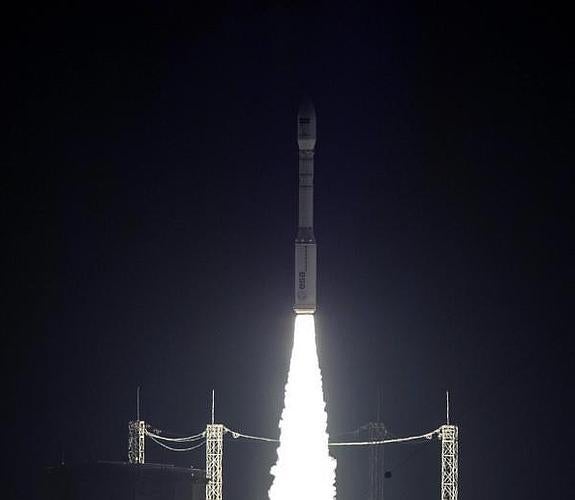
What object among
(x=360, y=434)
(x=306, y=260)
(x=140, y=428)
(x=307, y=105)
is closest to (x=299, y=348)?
(x=306, y=260)

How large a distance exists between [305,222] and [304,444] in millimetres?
11828

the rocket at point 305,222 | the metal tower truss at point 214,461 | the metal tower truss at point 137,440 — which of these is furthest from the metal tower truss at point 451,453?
the metal tower truss at point 137,440

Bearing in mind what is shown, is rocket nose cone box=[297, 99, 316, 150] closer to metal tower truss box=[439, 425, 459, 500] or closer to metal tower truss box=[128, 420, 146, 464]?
metal tower truss box=[439, 425, 459, 500]

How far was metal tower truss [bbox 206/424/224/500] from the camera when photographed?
135 meters

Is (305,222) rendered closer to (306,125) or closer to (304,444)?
(306,125)

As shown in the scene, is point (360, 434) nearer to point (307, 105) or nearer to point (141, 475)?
point (141, 475)

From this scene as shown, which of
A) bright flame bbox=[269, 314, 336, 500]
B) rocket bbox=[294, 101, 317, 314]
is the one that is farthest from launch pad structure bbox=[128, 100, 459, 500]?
bright flame bbox=[269, 314, 336, 500]

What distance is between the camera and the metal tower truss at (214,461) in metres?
135

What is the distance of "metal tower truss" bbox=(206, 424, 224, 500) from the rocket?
19.1 metres

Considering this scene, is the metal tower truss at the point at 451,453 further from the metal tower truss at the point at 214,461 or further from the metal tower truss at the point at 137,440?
the metal tower truss at the point at 137,440

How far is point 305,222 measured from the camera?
117 m

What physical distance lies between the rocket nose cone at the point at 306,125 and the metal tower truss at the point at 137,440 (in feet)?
93.1

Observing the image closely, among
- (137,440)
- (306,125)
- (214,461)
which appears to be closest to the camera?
(306,125)


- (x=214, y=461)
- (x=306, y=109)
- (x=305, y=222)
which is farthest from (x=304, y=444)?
(x=306, y=109)
